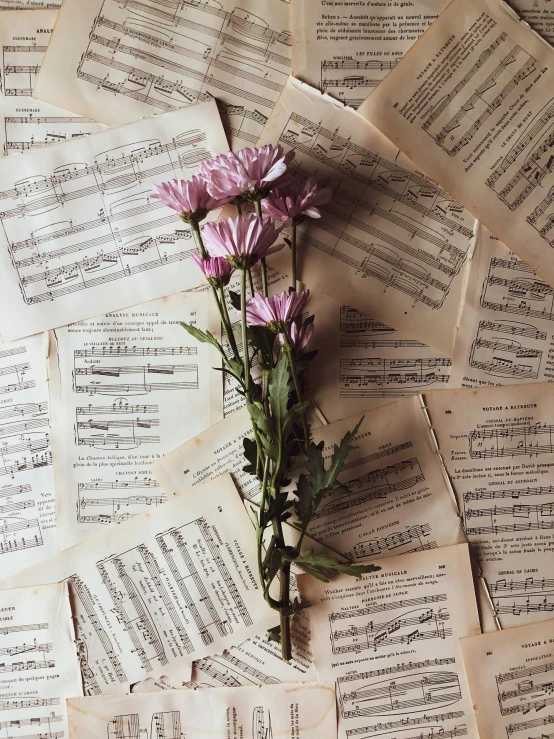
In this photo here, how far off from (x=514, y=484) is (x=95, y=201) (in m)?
0.77

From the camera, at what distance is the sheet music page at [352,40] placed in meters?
0.87

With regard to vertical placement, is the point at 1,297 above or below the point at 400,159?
below

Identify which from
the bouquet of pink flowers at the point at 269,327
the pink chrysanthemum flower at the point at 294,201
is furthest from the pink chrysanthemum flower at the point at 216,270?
the pink chrysanthemum flower at the point at 294,201

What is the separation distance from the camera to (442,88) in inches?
34.4

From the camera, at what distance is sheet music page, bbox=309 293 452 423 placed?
894 mm

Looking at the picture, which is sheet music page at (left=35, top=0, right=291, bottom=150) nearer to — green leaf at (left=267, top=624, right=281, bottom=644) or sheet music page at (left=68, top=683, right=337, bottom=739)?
green leaf at (left=267, top=624, right=281, bottom=644)

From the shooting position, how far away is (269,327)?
2.52ft

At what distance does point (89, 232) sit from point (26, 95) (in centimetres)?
22

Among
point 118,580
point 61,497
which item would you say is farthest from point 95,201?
point 118,580

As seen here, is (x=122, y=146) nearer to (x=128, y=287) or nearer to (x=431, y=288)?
(x=128, y=287)

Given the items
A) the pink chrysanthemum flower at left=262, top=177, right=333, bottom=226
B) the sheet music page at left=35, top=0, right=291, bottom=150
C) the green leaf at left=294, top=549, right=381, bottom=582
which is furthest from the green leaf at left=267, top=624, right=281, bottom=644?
the sheet music page at left=35, top=0, right=291, bottom=150

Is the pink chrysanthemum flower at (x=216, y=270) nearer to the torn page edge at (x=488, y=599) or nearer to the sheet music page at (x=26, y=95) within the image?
the sheet music page at (x=26, y=95)

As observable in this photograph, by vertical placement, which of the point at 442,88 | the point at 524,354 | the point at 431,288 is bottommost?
the point at 524,354

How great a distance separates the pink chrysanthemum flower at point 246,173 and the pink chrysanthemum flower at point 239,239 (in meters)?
0.04
